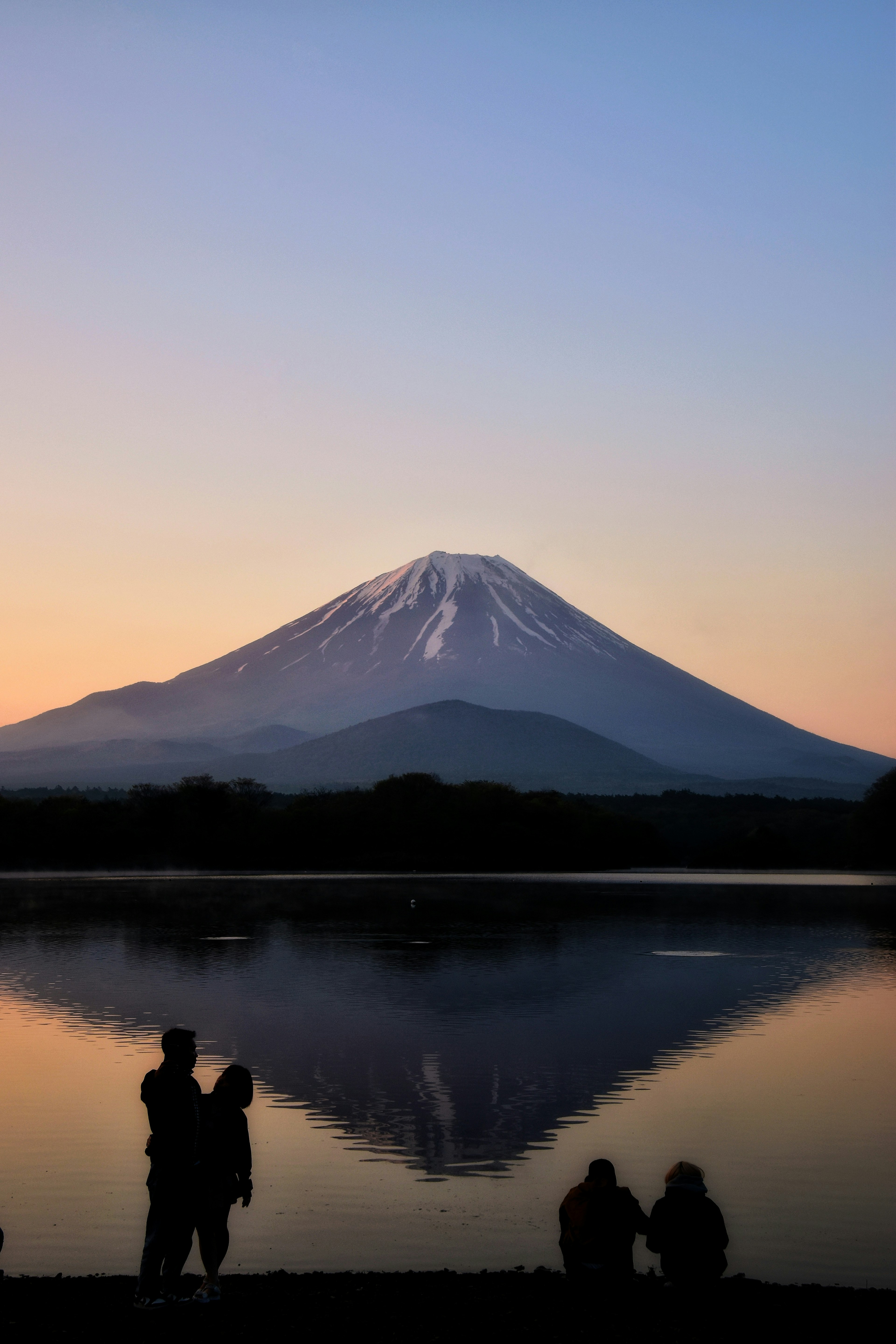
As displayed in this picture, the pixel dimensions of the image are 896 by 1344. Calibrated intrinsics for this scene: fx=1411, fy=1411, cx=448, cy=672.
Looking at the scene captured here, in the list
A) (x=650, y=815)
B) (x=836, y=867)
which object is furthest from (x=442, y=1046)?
(x=650, y=815)

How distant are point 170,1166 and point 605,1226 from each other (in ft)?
9.27

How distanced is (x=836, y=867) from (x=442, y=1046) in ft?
415

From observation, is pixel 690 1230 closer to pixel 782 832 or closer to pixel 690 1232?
pixel 690 1232

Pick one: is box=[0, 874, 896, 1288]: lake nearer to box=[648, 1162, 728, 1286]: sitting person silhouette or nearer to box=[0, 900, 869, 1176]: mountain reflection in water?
box=[0, 900, 869, 1176]: mountain reflection in water

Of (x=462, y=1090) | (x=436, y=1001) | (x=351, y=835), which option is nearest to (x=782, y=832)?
(x=351, y=835)

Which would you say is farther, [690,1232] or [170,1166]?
[170,1166]

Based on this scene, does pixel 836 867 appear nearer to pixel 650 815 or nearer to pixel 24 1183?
pixel 650 815

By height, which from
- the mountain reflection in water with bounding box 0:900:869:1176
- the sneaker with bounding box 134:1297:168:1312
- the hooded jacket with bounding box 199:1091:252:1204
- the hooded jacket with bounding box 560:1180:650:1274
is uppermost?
the hooded jacket with bounding box 199:1091:252:1204

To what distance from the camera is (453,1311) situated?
350 inches

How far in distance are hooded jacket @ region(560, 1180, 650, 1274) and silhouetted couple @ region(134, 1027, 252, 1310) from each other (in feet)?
7.13

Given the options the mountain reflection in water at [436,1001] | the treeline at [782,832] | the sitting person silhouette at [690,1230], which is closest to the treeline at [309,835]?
the treeline at [782,832]

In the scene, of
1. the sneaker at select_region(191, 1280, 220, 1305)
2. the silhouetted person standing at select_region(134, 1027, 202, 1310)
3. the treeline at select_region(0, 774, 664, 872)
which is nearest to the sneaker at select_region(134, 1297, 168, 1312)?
the silhouetted person standing at select_region(134, 1027, 202, 1310)

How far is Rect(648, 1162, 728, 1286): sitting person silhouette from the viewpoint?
28.9ft

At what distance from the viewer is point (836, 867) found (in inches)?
5571
